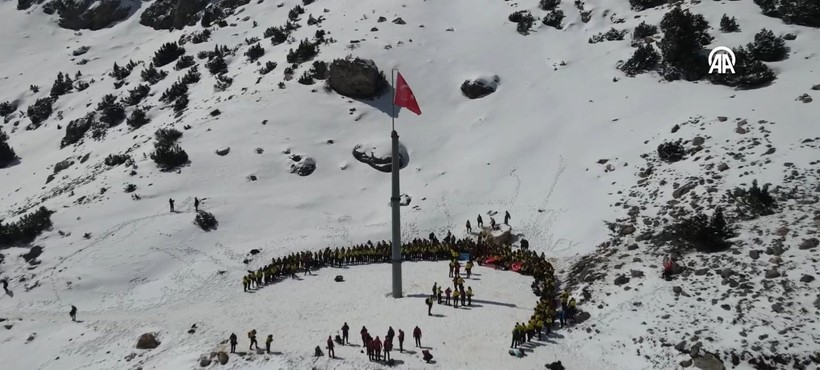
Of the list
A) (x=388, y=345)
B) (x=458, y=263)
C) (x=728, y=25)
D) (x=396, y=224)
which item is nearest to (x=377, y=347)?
(x=388, y=345)

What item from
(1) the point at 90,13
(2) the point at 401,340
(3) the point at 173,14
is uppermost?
(3) the point at 173,14

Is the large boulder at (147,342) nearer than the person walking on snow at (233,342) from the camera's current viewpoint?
No

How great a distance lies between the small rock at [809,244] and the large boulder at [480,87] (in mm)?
34439

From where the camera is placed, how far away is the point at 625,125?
40.7 metres

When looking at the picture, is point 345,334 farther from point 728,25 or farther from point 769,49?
point 728,25

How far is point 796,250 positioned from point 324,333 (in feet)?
65.8

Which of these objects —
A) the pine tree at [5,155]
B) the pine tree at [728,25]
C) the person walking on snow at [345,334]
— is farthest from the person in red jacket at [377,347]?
the pine tree at [5,155]

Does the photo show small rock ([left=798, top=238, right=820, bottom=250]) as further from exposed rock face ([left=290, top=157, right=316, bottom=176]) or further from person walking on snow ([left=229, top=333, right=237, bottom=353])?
exposed rock face ([left=290, top=157, right=316, bottom=176])

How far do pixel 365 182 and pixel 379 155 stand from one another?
3142 mm

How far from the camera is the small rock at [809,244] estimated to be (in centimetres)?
2134

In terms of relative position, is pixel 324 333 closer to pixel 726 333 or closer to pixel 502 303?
pixel 502 303

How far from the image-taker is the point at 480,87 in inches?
2090

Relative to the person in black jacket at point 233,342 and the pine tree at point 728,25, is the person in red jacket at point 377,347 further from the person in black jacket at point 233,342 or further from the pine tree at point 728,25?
the pine tree at point 728,25

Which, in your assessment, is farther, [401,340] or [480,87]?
[480,87]
